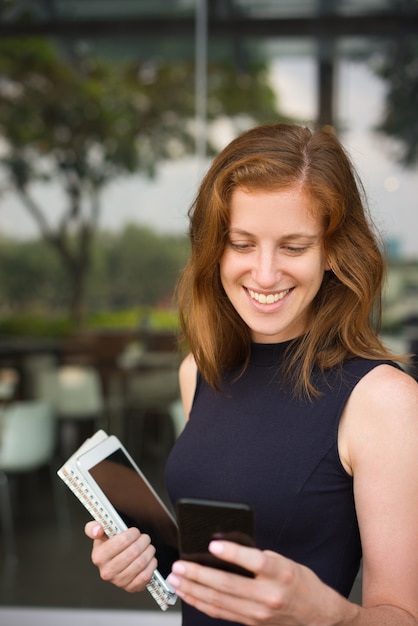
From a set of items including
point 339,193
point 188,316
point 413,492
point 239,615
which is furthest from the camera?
point 188,316

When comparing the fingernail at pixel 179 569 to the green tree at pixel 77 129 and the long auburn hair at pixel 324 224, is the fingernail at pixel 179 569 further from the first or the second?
the green tree at pixel 77 129

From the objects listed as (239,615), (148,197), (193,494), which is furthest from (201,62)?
(239,615)

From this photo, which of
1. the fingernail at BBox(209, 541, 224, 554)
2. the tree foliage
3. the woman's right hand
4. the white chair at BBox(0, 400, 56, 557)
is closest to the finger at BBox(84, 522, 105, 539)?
the woman's right hand

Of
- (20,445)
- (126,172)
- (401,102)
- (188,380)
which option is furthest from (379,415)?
(126,172)

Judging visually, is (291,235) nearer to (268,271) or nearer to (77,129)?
(268,271)

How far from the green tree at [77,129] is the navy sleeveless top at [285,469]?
3.92 metres

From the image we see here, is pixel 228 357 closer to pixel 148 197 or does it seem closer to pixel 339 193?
pixel 339 193

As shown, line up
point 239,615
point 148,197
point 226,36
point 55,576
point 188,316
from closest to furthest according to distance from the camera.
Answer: point 239,615, point 188,316, point 55,576, point 226,36, point 148,197

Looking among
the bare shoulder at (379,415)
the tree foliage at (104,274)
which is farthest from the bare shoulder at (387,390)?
the tree foliage at (104,274)

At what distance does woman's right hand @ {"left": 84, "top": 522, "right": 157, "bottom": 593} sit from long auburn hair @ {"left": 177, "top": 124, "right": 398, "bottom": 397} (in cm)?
36

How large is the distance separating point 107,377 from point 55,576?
4.97ft

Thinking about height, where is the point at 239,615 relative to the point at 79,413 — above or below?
above

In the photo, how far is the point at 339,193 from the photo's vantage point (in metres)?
1.31

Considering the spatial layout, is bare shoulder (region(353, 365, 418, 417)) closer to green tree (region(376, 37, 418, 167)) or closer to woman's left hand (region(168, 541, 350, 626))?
woman's left hand (region(168, 541, 350, 626))
